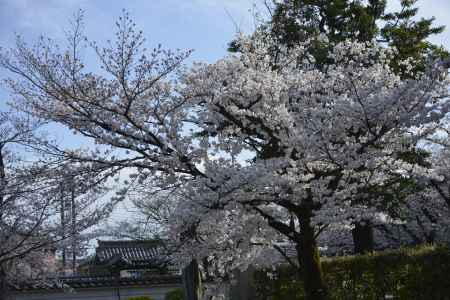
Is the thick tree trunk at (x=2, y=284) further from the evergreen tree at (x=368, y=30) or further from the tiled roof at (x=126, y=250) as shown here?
the tiled roof at (x=126, y=250)

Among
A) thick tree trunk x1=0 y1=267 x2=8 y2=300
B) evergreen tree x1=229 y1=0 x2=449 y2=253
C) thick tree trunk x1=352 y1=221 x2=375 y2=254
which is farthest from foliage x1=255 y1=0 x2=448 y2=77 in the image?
thick tree trunk x1=0 y1=267 x2=8 y2=300

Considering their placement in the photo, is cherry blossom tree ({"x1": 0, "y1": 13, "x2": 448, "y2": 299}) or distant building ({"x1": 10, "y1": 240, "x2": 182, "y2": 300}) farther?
distant building ({"x1": 10, "y1": 240, "x2": 182, "y2": 300})

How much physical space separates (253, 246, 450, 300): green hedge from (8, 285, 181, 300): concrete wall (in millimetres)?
8011

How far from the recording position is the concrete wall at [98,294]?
14.5 meters

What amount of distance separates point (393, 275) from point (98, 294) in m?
10.6

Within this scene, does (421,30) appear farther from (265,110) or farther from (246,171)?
(246,171)

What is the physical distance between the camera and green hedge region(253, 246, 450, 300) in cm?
773

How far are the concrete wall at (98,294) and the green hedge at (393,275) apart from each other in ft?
26.3

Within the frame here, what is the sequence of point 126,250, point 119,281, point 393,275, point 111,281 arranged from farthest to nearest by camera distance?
point 126,250 < point 119,281 < point 111,281 < point 393,275

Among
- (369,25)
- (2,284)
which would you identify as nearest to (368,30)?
(369,25)

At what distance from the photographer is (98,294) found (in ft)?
52.8

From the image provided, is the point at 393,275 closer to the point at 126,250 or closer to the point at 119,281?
the point at 119,281

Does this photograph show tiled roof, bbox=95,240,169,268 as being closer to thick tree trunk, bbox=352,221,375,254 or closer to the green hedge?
thick tree trunk, bbox=352,221,375,254

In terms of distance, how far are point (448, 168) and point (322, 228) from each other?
9.47ft
